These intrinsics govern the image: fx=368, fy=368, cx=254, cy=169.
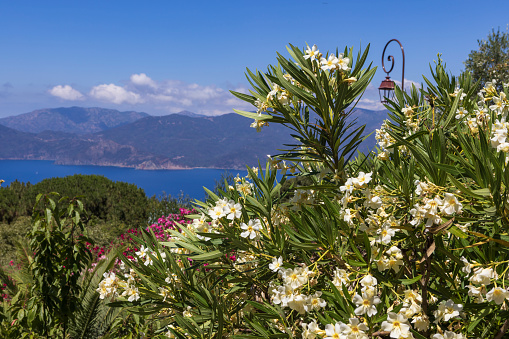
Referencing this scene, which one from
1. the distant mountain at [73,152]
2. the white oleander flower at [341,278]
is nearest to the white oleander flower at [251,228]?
the white oleander flower at [341,278]

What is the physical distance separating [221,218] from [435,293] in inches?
37.4

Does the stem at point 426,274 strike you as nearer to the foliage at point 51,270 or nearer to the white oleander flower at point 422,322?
the white oleander flower at point 422,322

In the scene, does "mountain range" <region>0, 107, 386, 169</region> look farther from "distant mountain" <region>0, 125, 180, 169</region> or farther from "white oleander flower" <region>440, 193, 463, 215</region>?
"white oleander flower" <region>440, 193, 463, 215</region>

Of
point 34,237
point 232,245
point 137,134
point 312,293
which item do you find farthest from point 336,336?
point 137,134

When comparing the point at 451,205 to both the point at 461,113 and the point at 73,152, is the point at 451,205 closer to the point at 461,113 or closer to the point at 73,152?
the point at 461,113

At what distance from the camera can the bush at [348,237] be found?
49.8 inches

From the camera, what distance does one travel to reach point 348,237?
1.46 metres

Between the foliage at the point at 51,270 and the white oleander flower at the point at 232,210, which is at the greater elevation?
the white oleander flower at the point at 232,210

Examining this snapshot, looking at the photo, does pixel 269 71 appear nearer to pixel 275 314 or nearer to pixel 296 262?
pixel 296 262

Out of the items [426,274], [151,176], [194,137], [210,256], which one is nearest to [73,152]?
[194,137]

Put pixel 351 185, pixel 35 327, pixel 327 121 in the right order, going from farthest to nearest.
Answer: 1. pixel 35 327
2. pixel 327 121
3. pixel 351 185

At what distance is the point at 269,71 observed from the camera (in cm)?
180

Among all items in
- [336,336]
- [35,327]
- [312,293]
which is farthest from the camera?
[35,327]

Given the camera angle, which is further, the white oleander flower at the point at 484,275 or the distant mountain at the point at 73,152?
the distant mountain at the point at 73,152
